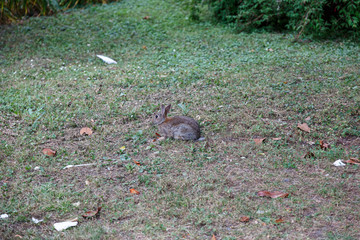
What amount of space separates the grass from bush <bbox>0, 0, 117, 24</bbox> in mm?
1977

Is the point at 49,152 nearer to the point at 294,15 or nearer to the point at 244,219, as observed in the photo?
the point at 244,219

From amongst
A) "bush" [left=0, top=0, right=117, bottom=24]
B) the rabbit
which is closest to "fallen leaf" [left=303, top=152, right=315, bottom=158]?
the rabbit

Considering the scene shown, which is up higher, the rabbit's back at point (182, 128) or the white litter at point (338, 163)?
the white litter at point (338, 163)

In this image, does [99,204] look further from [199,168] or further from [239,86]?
[239,86]

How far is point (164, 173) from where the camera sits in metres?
4.48

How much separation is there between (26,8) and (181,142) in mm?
9353

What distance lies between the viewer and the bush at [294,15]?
29.8 ft

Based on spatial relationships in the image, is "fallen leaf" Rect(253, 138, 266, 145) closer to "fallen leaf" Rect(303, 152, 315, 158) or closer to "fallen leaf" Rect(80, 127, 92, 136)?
"fallen leaf" Rect(303, 152, 315, 158)

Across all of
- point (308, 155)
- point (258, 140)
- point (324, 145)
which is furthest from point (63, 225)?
point (324, 145)

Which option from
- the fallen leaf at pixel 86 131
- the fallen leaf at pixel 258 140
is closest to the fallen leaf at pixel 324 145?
the fallen leaf at pixel 258 140

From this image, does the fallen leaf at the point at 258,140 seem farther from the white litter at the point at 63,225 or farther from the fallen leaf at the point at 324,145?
the white litter at the point at 63,225

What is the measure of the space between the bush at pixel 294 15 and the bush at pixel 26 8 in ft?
15.8

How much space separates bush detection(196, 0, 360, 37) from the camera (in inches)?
357

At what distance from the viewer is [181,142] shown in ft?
17.0
